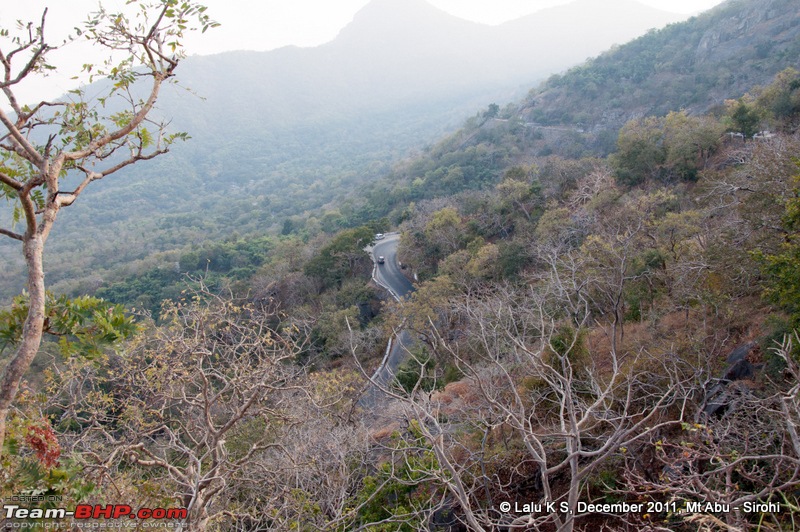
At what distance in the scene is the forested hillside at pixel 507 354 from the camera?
Result: 442 cm

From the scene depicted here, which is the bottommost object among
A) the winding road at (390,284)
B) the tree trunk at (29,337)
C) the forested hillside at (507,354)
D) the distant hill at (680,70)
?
the winding road at (390,284)

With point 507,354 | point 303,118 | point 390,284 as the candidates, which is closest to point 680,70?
point 390,284

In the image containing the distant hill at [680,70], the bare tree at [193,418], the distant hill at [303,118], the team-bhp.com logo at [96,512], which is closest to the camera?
the team-bhp.com logo at [96,512]

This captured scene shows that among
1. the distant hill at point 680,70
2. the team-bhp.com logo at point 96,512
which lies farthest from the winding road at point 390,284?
the distant hill at point 680,70

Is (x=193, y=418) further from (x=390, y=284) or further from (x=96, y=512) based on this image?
(x=390, y=284)

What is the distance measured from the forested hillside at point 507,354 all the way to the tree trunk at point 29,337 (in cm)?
12

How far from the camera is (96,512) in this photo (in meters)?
3.80

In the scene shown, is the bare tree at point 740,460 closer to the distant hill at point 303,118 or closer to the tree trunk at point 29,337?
the tree trunk at point 29,337

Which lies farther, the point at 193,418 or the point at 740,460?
the point at 193,418

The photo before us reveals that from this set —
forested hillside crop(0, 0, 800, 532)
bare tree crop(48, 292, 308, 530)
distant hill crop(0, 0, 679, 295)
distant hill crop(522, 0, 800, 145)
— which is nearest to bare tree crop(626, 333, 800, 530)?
forested hillside crop(0, 0, 800, 532)

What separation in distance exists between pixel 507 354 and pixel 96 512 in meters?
10.5

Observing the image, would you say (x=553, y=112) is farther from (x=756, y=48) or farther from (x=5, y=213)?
(x=5, y=213)

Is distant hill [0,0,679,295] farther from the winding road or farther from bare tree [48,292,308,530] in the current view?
bare tree [48,292,308,530]

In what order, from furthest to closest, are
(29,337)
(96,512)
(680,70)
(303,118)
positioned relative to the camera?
1. (303,118)
2. (680,70)
3. (96,512)
4. (29,337)
